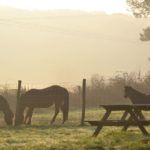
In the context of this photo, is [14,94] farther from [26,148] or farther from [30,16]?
[30,16]

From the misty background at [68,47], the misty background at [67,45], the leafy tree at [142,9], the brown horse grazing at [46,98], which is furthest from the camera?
the misty background at [67,45]

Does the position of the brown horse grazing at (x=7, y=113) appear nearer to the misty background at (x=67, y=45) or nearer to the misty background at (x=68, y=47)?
the misty background at (x=68, y=47)

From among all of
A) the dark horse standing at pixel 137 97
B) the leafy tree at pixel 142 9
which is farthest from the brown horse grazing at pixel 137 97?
the leafy tree at pixel 142 9

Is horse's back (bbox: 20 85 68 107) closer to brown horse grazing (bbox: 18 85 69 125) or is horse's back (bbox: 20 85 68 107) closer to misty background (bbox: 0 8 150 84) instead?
brown horse grazing (bbox: 18 85 69 125)

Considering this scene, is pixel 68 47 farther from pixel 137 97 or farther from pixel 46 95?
pixel 137 97

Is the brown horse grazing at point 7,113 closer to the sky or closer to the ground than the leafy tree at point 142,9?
closer to the ground

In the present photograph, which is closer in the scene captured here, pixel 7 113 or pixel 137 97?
pixel 137 97

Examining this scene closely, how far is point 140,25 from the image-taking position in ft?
356

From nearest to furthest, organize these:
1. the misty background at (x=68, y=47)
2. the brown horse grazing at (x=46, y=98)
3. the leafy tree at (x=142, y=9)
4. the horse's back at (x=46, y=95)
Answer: the brown horse grazing at (x=46, y=98)
the horse's back at (x=46, y=95)
the leafy tree at (x=142, y=9)
the misty background at (x=68, y=47)

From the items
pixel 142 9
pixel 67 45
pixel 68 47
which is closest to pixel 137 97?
pixel 142 9

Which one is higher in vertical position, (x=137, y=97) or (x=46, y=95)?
(x=137, y=97)

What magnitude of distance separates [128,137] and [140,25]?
96.0m

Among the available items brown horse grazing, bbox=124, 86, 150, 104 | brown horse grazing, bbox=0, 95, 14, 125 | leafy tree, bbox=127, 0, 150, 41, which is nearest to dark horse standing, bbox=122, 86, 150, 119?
brown horse grazing, bbox=124, 86, 150, 104

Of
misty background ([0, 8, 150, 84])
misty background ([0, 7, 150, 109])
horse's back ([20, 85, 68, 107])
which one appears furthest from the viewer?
misty background ([0, 8, 150, 84])
